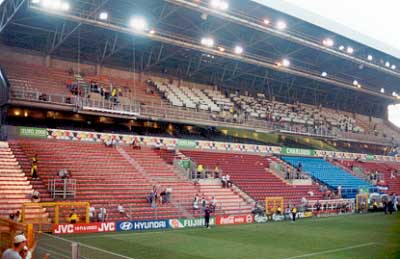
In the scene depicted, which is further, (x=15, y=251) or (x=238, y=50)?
(x=238, y=50)

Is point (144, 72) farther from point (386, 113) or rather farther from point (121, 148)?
point (386, 113)

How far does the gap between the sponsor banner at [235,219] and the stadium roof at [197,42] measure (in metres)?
13.5

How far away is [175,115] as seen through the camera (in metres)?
37.7

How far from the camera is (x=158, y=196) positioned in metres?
28.2

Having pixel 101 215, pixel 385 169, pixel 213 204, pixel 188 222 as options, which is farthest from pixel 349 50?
pixel 101 215

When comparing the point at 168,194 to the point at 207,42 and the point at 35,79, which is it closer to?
the point at 35,79

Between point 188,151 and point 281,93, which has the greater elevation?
point 281,93

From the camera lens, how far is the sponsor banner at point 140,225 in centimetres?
2345

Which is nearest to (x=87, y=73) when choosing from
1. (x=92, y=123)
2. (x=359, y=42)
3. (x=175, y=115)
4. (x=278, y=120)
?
(x=92, y=123)

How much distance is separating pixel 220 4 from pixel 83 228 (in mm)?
17751

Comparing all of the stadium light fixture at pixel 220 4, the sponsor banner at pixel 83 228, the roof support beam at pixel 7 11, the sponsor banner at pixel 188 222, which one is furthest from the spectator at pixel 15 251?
the stadium light fixture at pixel 220 4

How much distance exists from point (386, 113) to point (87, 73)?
1964 inches

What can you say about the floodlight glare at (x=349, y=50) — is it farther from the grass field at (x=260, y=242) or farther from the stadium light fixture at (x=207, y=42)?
the grass field at (x=260, y=242)

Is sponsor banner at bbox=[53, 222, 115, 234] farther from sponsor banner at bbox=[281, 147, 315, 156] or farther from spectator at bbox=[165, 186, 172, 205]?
sponsor banner at bbox=[281, 147, 315, 156]
